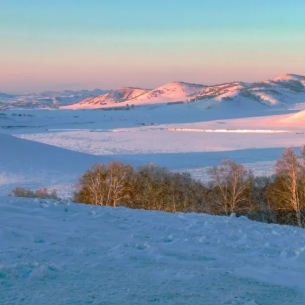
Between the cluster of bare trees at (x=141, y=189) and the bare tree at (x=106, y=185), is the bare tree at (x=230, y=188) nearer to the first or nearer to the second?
the cluster of bare trees at (x=141, y=189)

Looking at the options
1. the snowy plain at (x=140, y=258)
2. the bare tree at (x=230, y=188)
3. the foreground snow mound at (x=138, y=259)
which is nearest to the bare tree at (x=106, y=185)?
the bare tree at (x=230, y=188)

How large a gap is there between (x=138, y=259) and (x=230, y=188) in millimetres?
18227

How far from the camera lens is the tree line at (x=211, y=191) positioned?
872 inches

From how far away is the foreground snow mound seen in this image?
5.03m

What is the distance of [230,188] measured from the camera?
2406cm

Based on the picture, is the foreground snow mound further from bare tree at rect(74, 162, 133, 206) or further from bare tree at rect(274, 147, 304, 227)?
bare tree at rect(74, 162, 133, 206)

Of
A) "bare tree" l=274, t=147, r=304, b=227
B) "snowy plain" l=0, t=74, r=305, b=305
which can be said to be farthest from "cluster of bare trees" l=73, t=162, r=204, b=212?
"snowy plain" l=0, t=74, r=305, b=305

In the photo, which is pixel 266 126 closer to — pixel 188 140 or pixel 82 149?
pixel 188 140

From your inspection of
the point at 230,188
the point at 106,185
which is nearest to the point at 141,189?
the point at 106,185

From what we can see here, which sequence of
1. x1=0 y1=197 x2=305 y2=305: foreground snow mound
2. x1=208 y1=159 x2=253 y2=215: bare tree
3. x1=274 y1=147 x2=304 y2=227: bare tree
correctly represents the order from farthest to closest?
x1=208 y1=159 x2=253 y2=215: bare tree < x1=274 y1=147 x2=304 y2=227: bare tree < x1=0 y1=197 x2=305 y2=305: foreground snow mound

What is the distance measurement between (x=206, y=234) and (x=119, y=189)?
15.3m

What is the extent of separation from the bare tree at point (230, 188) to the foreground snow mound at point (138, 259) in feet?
42.1

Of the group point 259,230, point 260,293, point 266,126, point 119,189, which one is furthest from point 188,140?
point 260,293

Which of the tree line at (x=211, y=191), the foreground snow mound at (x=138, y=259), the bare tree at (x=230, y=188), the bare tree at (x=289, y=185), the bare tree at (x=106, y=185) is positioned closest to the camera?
the foreground snow mound at (x=138, y=259)
